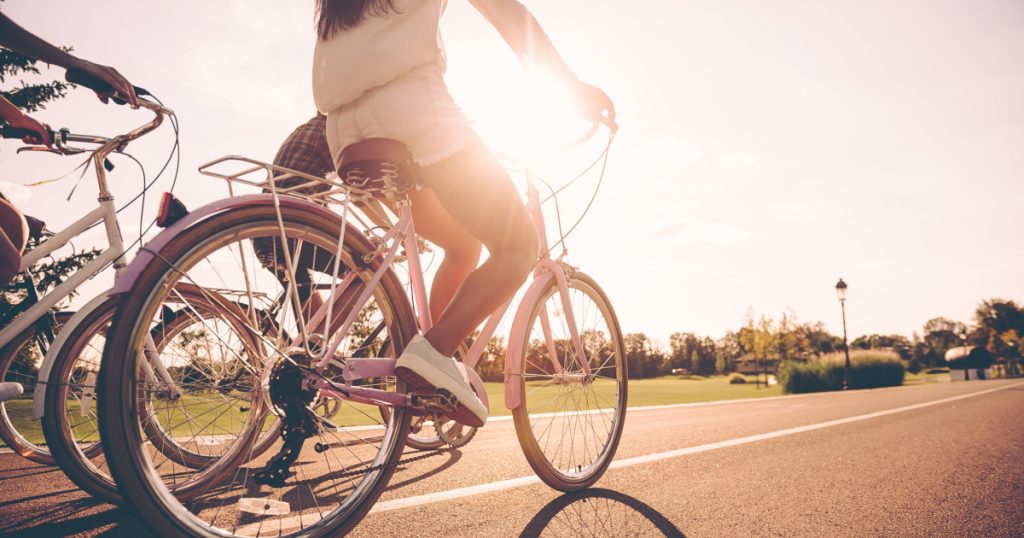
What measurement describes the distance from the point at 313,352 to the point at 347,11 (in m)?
1.17

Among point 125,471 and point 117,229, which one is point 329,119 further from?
point 117,229

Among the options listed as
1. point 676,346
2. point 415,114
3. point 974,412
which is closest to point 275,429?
point 415,114

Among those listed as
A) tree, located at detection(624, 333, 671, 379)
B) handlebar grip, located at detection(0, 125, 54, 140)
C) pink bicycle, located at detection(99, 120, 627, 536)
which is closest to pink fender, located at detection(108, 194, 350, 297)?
pink bicycle, located at detection(99, 120, 627, 536)

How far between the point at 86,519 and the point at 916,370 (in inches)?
4722

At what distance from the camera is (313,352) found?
185 centimetres

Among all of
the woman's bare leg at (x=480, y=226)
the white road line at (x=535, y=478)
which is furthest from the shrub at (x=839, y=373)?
the woman's bare leg at (x=480, y=226)

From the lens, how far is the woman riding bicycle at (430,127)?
184cm

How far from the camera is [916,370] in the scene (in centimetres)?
9544

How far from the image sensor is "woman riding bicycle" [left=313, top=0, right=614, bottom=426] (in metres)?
1.84

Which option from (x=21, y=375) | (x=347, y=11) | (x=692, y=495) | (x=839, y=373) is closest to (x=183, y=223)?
(x=347, y=11)

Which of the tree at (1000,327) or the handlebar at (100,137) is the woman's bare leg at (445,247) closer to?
the handlebar at (100,137)

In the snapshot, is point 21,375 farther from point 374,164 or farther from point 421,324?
point 374,164

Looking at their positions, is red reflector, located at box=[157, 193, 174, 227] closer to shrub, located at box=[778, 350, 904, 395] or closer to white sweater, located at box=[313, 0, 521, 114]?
Result: white sweater, located at box=[313, 0, 521, 114]

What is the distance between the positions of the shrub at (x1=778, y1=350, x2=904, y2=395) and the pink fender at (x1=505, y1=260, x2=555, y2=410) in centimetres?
3241
